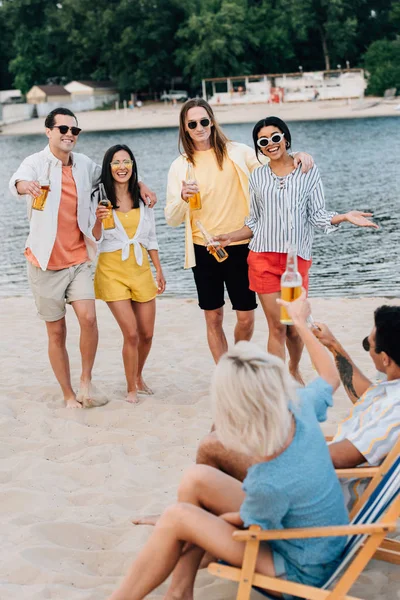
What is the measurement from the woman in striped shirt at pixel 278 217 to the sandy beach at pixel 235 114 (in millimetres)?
56931

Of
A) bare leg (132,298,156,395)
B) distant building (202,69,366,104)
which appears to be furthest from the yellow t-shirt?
distant building (202,69,366,104)

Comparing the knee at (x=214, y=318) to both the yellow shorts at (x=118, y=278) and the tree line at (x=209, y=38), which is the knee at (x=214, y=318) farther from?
the tree line at (x=209, y=38)

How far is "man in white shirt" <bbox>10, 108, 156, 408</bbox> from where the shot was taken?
18.5 feet

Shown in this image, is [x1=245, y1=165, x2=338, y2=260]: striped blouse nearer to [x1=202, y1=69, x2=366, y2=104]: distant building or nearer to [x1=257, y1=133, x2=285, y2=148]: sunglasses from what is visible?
[x1=257, y1=133, x2=285, y2=148]: sunglasses

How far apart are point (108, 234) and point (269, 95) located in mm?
73505

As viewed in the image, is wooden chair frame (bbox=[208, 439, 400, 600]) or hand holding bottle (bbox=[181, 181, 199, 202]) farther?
→ hand holding bottle (bbox=[181, 181, 199, 202])

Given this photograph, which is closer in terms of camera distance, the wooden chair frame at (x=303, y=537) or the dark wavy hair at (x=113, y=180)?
the wooden chair frame at (x=303, y=537)

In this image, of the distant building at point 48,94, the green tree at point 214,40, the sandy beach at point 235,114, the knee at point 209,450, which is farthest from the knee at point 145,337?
the distant building at point 48,94

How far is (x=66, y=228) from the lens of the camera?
5.75 m

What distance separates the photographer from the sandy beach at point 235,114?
65.6m

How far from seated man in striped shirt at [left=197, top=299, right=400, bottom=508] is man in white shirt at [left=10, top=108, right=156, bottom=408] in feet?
8.18

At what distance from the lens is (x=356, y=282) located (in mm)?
12477

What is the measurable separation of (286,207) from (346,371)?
5.83 feet

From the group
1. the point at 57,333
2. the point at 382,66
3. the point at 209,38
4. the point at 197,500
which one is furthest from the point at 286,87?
the point at 197,500
